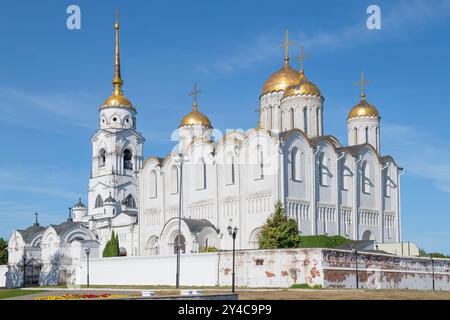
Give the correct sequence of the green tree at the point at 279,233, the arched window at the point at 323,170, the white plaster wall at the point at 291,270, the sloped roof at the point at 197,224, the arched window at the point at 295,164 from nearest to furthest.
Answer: the white plaster wall at the point at 291,270, the green tree at the point at 279,233, the arched window at the point at 295,164, the sloped roof at the point at 197,224, the arched window at the point at 323,170

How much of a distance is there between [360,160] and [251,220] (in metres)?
12.3

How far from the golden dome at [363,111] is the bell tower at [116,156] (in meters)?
26.6

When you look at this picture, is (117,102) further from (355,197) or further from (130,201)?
(355,197)

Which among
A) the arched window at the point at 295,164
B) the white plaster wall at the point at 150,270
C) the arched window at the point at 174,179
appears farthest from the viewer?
the arched window at the point at 174,179

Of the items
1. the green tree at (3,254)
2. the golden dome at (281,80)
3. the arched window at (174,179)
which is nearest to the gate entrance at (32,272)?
the green tree at (3,254)

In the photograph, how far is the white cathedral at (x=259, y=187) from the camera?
58.5 metres

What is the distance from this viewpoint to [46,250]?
69.2 m

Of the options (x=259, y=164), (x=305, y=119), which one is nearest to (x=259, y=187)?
(x=259, y=164)

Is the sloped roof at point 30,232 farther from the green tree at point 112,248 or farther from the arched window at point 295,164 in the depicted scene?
the arched window at point 295,164

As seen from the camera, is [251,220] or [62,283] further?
[62,283]

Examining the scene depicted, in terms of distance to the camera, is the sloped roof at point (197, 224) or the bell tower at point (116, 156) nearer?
the sloped roof at point (197, 224)

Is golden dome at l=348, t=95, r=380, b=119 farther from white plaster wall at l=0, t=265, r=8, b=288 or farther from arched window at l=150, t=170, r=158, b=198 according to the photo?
white plaster wall at l=0, t=265, r=8, b=288

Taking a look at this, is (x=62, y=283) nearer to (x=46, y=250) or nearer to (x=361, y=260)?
(x=46, y=250)
